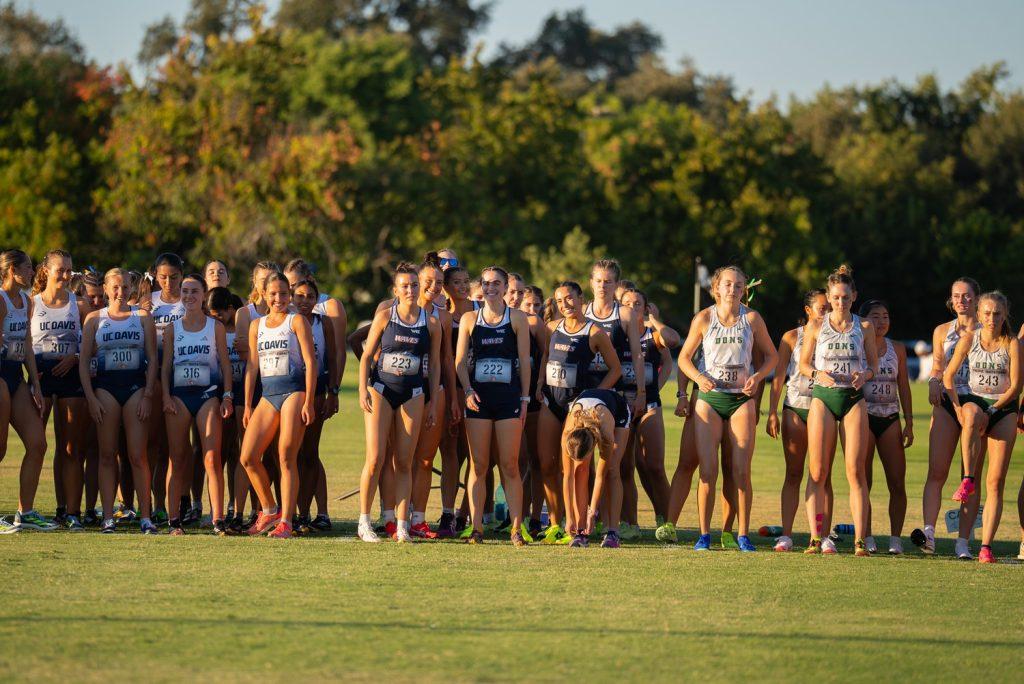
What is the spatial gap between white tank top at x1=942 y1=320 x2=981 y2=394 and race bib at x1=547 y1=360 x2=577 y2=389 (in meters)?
2.78

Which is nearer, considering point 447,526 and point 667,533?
point 667,533

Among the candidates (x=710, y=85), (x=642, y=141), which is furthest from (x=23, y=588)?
(x=710, y=85)

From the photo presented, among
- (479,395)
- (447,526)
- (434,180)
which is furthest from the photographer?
(434,180)

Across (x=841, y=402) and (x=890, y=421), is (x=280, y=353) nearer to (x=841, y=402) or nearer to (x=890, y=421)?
(x=841, y=402)

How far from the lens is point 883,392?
10430mm

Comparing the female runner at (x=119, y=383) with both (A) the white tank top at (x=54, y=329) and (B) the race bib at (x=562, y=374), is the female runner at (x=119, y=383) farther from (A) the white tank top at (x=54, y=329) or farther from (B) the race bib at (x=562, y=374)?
(B) the race bib at (x=562, y=374)

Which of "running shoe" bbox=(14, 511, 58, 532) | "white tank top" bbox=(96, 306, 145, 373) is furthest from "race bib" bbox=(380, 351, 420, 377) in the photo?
"running shoe" bbox=(14, 511, 58, 532)

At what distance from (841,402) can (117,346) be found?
5302 mm

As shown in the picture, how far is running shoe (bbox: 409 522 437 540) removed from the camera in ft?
33.9

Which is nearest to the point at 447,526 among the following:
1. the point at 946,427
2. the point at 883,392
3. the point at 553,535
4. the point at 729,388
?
the point at 553,535

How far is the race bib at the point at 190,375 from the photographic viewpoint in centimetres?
1016

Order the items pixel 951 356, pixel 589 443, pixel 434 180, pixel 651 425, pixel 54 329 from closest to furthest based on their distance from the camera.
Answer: pixel 589 443
pixel 951 356
pixel 54 329
pixel 651 425
pixel 434 180

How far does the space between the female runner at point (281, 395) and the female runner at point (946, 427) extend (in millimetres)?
4556

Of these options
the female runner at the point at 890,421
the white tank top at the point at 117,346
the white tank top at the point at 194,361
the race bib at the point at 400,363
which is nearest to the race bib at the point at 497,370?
the race bib at the point at 400,363
